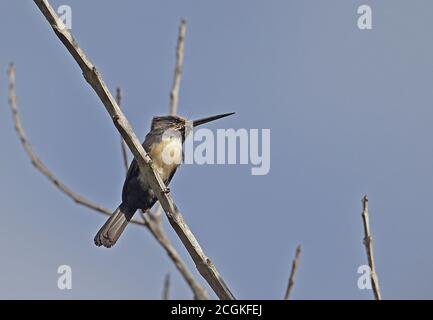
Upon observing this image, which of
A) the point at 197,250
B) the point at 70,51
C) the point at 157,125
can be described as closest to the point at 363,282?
the point at 197,250

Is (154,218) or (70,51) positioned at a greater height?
(70,51)

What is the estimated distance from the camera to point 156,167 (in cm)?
571

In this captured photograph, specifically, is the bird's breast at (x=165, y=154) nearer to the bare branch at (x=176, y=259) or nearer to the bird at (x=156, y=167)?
the bird at (x=156, y=167)

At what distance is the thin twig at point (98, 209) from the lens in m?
4.00

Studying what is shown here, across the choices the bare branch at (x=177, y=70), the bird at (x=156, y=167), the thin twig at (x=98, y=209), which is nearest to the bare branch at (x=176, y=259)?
the thin twig at (x=98, y=209)

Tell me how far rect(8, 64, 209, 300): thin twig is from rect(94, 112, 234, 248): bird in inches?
35.9

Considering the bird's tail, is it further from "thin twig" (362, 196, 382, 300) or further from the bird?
"thin twig" (362, 196, 382, 300)

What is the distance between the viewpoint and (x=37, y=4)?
3000mm

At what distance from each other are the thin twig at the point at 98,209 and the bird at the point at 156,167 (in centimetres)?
91

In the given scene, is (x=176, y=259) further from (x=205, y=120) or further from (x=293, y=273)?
(x=205, y=120)

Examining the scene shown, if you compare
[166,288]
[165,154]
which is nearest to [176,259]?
[166,288]
